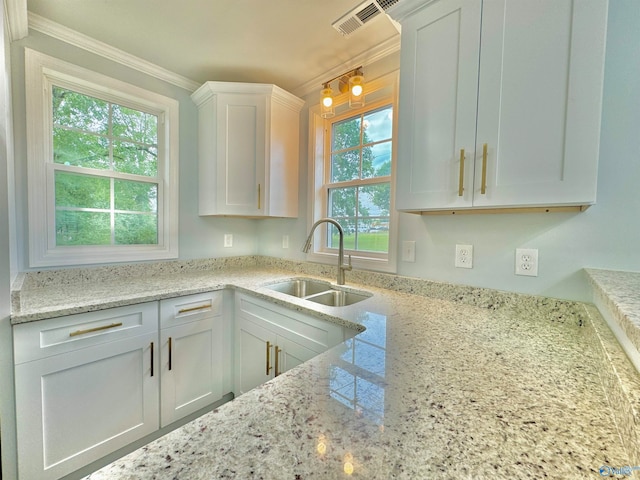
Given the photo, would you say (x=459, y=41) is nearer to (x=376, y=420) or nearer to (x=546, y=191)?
(x=546, y=191)

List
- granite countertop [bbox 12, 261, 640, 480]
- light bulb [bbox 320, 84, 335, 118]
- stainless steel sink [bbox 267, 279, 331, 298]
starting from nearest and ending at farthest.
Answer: granite countertop [bbox 12, 261, 640, 480] → light bulb [bbox 320, 84, 335, 118] → stainless steel sink [bbox 267, 279, 331, 298]

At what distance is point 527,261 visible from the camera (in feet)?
3.72

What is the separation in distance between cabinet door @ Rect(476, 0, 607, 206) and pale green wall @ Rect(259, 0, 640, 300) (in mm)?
253

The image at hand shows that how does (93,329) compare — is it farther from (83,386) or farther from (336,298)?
(336,298)

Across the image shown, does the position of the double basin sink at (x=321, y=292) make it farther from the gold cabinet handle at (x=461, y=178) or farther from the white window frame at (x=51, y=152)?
the white window frame at (x=51, y=152)

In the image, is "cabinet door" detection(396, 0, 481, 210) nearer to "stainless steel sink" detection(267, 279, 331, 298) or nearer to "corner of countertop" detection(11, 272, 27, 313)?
"stainless steel sink" detection(267, 279, 331, 298)

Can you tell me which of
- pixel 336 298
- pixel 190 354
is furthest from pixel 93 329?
pixel 336 298

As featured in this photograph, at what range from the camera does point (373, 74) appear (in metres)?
1.68

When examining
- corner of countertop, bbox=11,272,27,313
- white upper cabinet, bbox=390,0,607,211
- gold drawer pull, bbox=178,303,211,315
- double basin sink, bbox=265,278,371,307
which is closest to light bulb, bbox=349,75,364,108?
white upper cabinet, bbox=390,0,607,211

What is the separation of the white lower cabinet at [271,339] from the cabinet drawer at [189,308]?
14cm

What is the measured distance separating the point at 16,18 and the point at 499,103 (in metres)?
2.27

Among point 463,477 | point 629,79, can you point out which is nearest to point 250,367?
point 463,477

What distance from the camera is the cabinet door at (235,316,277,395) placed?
1438 mm

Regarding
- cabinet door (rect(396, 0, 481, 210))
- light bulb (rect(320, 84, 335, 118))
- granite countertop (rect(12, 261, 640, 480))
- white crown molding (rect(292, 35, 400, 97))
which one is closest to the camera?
granite countertop (rect(12, 261, 640, 480))
